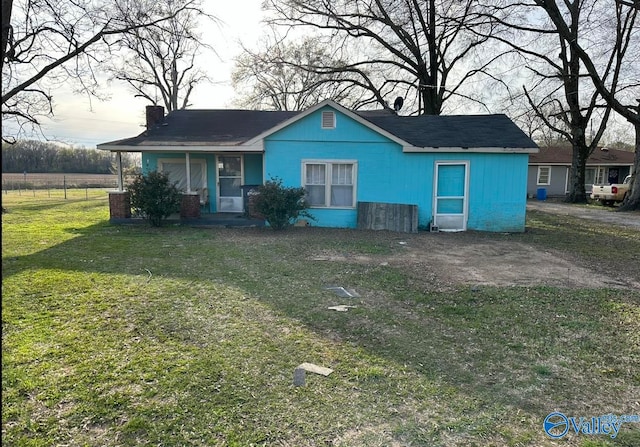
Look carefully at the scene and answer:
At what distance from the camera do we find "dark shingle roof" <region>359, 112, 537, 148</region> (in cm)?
1197

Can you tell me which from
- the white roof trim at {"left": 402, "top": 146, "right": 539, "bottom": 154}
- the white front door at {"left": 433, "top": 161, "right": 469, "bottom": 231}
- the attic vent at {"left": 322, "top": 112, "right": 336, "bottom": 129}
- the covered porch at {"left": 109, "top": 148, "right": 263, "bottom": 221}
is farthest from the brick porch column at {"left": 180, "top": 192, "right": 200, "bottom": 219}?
the white front door at {"left": 433, "top": 161, "right": 469, "bottom": 231}

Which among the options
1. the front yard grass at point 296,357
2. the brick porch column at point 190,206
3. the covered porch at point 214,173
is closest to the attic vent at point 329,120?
the covered porch at point 214,173

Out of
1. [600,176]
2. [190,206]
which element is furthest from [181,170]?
[600,176]

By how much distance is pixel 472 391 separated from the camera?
342 centimetres

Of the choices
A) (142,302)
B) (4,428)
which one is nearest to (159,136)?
(142,302)

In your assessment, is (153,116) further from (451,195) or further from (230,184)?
(451,195)

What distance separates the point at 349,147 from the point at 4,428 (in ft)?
34.1

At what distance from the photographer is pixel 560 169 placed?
1195 inches

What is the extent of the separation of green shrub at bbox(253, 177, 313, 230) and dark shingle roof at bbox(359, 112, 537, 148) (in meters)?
3.56

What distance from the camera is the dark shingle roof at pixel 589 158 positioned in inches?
1185

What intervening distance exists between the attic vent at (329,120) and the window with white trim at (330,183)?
3.34ft

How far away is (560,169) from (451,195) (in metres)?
22.8

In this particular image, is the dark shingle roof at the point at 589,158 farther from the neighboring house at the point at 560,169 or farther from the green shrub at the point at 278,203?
the green shrub at the point at 278,203

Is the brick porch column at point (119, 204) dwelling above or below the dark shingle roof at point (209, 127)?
below
